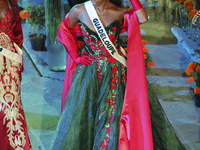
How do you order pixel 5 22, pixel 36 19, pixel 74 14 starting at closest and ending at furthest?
1. pixel 5 22
2. pixel 74 14
3. pixel 36 19

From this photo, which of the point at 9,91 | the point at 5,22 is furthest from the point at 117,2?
the point at 9,91

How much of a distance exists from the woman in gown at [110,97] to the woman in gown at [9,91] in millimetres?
295

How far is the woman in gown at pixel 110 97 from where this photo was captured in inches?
103

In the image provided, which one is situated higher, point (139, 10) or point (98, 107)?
point (139, 10)

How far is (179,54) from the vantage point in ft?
19.1

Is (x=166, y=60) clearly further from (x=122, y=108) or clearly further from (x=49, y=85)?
(x=122, y=108)

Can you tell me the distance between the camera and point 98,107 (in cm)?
273

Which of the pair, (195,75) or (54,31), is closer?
(195,75)

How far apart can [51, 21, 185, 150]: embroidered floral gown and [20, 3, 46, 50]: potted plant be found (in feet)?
9.59

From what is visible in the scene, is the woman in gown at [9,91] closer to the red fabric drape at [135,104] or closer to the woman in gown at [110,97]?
the woman in gown at [110,97]

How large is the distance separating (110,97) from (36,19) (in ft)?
10.9

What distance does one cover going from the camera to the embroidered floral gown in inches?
105

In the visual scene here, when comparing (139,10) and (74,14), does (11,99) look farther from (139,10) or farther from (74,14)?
(139,10)

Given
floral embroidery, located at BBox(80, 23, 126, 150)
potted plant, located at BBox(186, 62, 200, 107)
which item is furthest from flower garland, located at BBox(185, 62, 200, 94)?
floral embroidery, located at BBox(80, 23, 126, 150)
